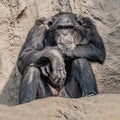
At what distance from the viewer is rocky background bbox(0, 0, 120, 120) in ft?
19.4

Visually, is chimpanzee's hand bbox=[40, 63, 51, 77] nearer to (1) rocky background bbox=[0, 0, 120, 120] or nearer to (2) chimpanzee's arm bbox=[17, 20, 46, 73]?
(2) chimpanzee's arm bbox=[17, 20, 46, 73]

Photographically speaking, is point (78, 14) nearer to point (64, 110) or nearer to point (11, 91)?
point (11, 91)

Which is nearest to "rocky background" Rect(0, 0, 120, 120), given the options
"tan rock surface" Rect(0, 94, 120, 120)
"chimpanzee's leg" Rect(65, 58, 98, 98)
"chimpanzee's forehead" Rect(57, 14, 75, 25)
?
"chimpanzee's forehead" Rect(57, 14, 75, 25)

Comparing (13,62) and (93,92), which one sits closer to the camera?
(93,92)

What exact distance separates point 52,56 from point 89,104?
1.17 metres

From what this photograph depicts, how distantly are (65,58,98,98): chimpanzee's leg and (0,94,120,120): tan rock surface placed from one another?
0.94 meters

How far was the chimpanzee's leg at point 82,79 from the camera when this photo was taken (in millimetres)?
4922

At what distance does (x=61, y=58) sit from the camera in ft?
16.4

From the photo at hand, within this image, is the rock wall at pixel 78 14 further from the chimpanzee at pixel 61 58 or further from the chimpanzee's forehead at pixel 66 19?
the chimpanzee's forehead at pixel 66 19

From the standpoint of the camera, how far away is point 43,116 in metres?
3.71

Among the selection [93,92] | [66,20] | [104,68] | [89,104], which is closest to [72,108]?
[89,104]

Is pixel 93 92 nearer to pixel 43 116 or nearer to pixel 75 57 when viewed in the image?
pixel 75 57

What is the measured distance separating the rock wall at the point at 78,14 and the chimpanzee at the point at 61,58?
53 cm

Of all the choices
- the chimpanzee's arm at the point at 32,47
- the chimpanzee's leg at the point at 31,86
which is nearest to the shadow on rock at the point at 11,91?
the chimpanzee's arm at the point at 32,47
